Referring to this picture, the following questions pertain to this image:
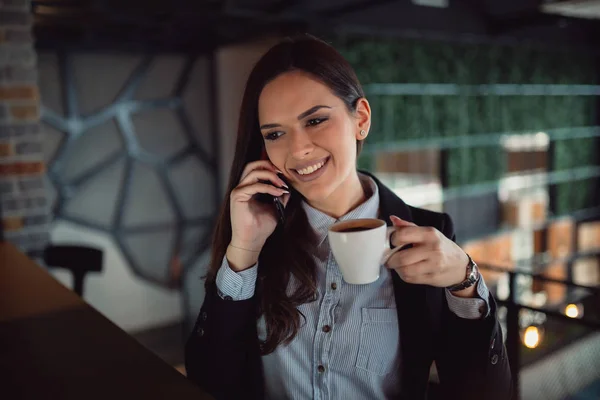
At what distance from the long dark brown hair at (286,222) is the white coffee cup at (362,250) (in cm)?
31

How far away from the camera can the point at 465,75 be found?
17.4 ft

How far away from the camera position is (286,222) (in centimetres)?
127

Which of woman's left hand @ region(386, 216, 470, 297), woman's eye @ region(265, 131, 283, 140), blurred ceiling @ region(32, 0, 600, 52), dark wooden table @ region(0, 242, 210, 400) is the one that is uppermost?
blurred ceiling @ region(32, 0, 600, 52)

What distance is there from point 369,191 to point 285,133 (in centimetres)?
32

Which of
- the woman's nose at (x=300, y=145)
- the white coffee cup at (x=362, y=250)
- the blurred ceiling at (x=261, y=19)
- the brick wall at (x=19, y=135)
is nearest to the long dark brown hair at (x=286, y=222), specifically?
the woman's nose at (x=300, y=145)

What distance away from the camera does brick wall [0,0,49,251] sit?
7.31ft

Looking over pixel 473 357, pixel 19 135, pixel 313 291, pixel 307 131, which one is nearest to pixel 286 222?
pixel 313 291

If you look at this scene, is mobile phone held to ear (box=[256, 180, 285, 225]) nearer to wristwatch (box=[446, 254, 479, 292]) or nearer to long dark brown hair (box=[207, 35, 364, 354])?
long dark brown hair (box=[207, 35, 364, 354])

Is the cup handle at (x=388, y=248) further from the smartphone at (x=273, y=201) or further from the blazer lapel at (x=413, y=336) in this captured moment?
the smartphone at (x=273, y=201)

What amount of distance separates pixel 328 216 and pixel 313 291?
0.61 ft

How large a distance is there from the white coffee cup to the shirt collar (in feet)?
0.99

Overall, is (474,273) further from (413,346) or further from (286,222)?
(286,222)

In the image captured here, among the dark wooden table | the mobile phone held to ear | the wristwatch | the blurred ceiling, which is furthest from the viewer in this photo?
the blurred ceiling

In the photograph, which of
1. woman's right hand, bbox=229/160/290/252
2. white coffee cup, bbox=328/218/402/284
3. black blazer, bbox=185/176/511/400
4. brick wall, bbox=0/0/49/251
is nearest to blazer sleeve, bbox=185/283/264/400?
black blazer, bbox=185/176/511/400
